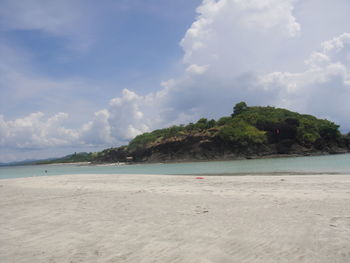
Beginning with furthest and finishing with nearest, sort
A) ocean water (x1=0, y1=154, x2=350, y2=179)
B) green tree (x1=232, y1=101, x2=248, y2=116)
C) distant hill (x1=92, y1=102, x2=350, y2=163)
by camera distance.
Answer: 1. green tree (x1=232, y1=101, x2=248, y2=116)
2. distant hill (x1=92, y1=102, x2=350, y2=163)
3. ocean water (x1=0, y1=154, x2=350, y2=179)

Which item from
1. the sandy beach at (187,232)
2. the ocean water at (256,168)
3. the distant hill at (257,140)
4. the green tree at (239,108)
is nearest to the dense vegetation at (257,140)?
the distant hill at (257,140)

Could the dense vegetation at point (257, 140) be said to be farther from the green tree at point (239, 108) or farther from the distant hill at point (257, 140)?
the green tree at point (239, 108)

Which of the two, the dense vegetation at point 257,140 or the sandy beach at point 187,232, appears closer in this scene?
the sandy beach at point 187,232

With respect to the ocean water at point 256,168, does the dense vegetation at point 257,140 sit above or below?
above

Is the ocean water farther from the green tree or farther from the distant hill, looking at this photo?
the green tree

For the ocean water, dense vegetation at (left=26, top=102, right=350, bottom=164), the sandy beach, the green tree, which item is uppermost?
the green tree

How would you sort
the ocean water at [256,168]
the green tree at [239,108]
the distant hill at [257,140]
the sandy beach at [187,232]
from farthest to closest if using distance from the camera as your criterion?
the green tree at [239,108]
the distant hill at [257,140]
the ocean water at [256,168]
the sandy beach at [187,232]

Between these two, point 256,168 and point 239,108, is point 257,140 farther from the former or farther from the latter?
point 256,168

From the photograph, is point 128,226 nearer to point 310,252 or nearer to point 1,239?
point 1,239

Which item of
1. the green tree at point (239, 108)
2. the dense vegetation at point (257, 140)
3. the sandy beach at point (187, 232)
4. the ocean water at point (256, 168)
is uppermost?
the green tree at point (239, 108)

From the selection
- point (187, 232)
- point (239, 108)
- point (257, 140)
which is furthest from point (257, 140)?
point (187, 232)

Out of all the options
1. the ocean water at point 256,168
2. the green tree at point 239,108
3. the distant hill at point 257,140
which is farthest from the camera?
the green tree at point 239,108

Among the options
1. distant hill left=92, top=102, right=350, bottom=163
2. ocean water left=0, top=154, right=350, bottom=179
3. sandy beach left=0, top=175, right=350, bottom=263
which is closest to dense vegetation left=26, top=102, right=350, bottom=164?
distant hill left=92, top=102, right=350, bottom=163

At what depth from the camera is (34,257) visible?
15.4 ft
